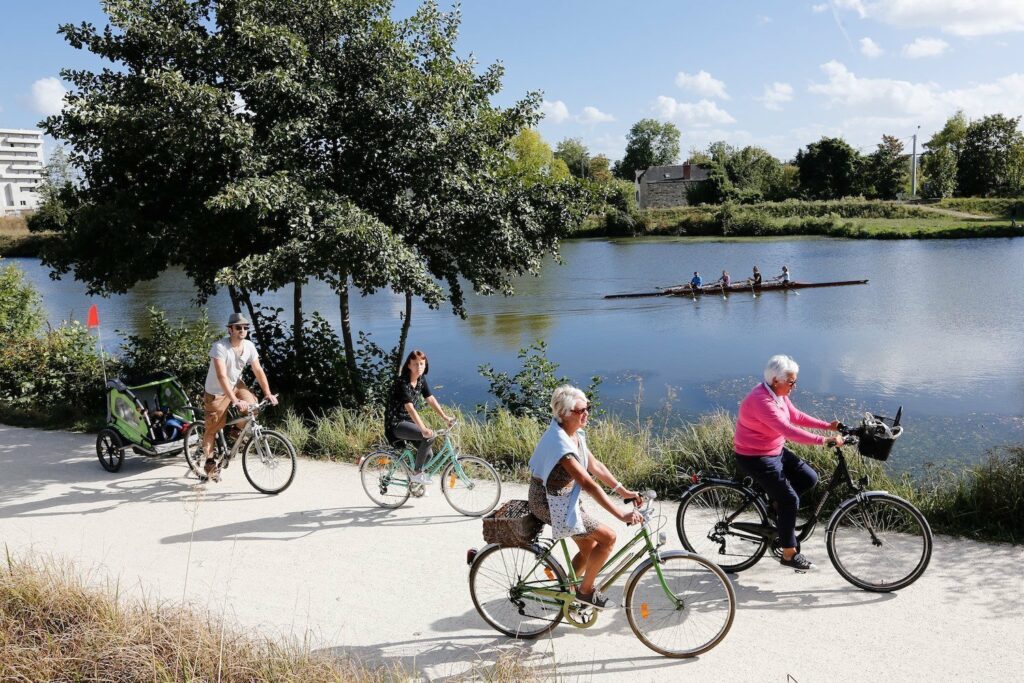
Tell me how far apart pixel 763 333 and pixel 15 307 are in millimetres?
21935

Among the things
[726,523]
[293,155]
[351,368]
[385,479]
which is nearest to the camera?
[726,523]

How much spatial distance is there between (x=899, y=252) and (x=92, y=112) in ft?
167

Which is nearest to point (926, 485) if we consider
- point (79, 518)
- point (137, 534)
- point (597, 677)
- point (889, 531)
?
point (889, 531)

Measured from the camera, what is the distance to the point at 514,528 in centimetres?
471

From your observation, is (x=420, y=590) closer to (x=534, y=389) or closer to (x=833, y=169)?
(x=534, y=389)

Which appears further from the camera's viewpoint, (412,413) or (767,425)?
(412,413)

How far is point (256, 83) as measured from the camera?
33.8ft

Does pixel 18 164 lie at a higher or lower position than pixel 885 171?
higher

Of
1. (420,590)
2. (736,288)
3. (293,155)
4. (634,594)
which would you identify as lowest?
(736,288)

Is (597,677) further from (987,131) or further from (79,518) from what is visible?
(987,131)

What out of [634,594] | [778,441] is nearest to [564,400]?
[634,594]

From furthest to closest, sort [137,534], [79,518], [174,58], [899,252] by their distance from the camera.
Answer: [899,252] → [174,58] → [79,518] → [137,534]

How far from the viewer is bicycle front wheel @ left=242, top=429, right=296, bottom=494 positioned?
8.00 metres

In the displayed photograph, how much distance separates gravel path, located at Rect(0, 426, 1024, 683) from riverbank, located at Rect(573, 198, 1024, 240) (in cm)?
6098
